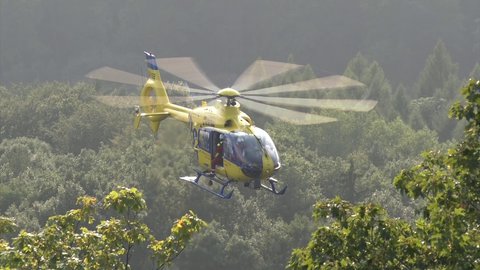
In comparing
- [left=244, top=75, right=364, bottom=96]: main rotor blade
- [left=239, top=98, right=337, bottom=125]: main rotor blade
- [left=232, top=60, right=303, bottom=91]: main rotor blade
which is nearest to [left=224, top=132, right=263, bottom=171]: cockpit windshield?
[left=239, top=98, right=337, bottom=125]: main rotor blade

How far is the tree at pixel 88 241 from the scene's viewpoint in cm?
2486

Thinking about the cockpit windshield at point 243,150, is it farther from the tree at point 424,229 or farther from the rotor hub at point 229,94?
the tree at point 424,229

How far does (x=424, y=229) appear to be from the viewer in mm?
24625

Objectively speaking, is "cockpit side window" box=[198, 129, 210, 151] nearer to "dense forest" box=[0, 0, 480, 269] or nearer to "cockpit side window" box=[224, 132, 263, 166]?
"cockpit side window" box=[224, 132, 263, 166]

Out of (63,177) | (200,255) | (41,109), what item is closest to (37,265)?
(200,255)

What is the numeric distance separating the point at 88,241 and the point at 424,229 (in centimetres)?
770

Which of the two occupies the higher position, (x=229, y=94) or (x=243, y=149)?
(x=229, y=94)

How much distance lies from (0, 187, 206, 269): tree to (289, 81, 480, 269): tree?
3.88m

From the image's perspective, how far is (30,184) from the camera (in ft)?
307

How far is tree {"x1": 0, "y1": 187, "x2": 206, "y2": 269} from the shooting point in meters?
24.9

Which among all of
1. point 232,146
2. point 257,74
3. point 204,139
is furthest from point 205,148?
point 257,74

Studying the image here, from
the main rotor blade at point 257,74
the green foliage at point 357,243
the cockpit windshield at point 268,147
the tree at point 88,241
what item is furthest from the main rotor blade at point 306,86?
the green foliage at point 357,243

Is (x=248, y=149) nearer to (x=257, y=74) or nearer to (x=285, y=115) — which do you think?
(x=285, y=115)

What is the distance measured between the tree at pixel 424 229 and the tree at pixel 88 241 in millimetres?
3875
